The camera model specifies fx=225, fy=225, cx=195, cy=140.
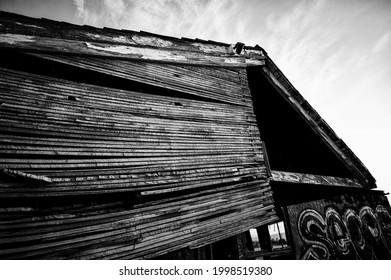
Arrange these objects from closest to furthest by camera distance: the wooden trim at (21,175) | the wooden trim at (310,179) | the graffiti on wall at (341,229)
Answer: the wooden trim at (21,175) < the graffiti on wall at (341,229) < the wooden trim at (310,179)

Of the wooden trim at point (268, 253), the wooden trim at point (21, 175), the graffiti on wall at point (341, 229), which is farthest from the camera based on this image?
the graffiti on wall at point (341, 229)

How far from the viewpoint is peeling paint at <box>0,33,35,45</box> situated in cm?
183

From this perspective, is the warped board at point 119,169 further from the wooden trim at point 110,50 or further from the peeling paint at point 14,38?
the peeling paint at point 14,38

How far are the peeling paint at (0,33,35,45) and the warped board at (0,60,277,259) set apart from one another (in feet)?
0.81

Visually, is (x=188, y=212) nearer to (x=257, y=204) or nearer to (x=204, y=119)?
(x=257, y=204)

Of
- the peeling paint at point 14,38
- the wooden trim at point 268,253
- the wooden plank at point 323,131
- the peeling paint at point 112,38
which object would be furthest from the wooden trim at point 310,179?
the peeling paint at point 14,38

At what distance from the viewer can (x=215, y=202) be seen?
7.53 ft

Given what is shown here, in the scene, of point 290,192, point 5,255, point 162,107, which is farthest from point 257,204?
point 290,192

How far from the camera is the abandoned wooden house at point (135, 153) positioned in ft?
5.34

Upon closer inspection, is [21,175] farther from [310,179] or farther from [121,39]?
[310,179]

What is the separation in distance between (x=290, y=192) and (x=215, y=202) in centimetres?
333

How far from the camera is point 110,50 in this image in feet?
7.48

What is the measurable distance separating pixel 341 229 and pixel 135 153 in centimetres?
328

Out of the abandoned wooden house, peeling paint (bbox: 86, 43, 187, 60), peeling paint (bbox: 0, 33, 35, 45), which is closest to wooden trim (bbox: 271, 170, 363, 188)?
the abandoned wooden house
